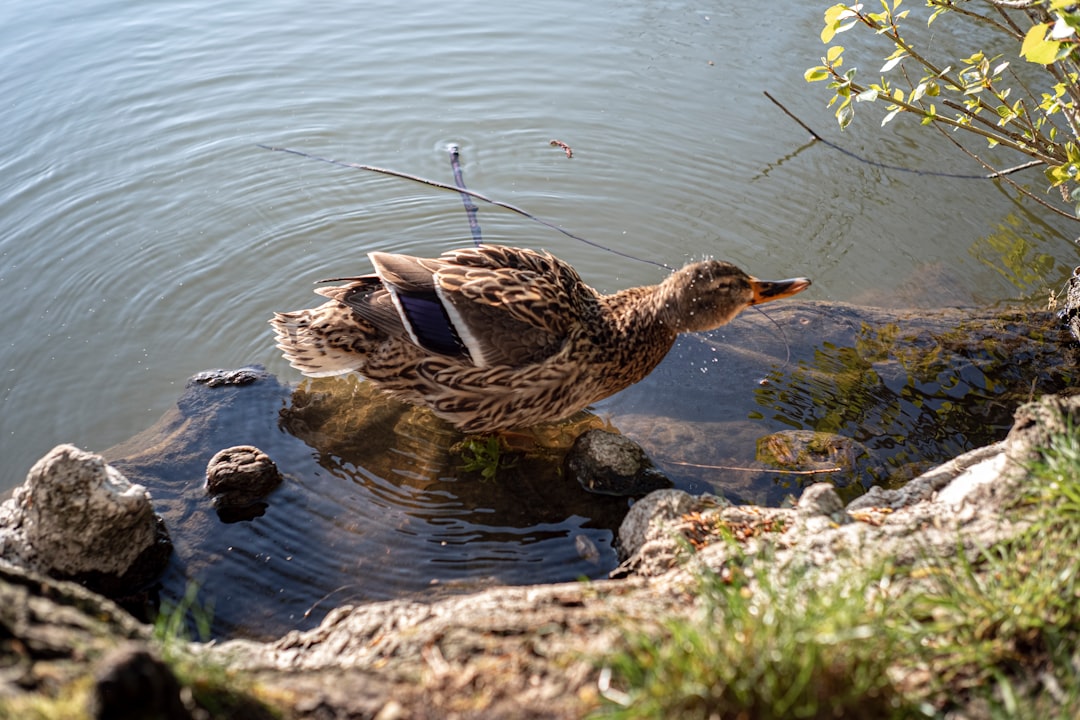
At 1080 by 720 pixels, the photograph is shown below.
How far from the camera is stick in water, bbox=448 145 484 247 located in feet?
23.8

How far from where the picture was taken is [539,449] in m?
5.50

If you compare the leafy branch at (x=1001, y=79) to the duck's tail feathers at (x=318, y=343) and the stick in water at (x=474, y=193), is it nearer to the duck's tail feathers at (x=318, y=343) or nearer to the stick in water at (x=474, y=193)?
the stick in water at (x=474, y=193)

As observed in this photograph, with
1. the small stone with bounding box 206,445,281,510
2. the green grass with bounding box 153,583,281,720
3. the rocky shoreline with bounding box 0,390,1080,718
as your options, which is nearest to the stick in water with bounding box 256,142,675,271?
the small stone with bounding box 206,445,281,510

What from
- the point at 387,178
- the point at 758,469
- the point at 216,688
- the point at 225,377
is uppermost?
the point at 216,688

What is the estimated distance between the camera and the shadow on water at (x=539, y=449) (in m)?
4.36

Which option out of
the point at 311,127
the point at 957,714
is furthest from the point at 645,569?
the point at 311,127

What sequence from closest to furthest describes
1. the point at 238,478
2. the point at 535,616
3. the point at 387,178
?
the point at 535,616 < the point at 238,478 < the point at 387,178

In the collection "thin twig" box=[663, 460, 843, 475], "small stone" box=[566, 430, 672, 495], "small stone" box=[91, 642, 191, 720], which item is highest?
"small stone" box=[91, 642, 191, 720]

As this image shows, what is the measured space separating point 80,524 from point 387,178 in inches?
186

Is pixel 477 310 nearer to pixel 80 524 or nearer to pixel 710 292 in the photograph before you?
pixel 710 292

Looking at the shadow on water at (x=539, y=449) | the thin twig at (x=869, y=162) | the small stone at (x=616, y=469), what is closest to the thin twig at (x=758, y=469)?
the shadow on water at (x=539, y=449)

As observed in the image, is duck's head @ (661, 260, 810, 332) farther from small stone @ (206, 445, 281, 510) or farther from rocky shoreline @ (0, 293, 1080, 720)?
small stone @ (206, 445, 281, 510)

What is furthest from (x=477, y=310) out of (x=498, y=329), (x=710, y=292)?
(x=710, y=292)

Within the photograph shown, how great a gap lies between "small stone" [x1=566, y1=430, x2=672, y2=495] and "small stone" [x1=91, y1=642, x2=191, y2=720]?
309cm
